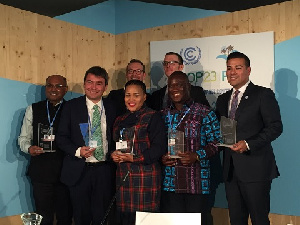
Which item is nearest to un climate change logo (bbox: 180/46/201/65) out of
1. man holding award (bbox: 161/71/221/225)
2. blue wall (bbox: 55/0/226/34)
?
blue wall (bbox: 55/0/226/34)

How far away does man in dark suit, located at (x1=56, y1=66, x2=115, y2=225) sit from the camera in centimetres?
333

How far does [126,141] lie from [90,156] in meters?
0.42

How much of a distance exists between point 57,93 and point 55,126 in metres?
0.31

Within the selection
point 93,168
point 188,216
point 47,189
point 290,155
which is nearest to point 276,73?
point 290,155

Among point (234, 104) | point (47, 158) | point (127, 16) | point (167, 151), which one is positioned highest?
point (127, 16)

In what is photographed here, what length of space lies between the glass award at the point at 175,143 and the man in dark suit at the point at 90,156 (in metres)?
0.53

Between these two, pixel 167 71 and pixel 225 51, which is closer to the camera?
pixel 167 71

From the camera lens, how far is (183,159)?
3.15 metres

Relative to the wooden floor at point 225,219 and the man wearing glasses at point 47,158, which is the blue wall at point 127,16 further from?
the wooden floor at point 225,219

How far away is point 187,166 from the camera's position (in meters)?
3.23

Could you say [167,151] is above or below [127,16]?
below

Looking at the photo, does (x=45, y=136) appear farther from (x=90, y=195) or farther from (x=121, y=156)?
(x=121, y=156)

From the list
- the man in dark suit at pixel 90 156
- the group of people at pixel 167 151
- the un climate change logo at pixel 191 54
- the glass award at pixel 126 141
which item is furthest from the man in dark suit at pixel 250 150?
the un climate change logo at pixel 191 54

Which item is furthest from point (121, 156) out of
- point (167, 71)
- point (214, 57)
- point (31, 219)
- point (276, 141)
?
point (214, 57)
